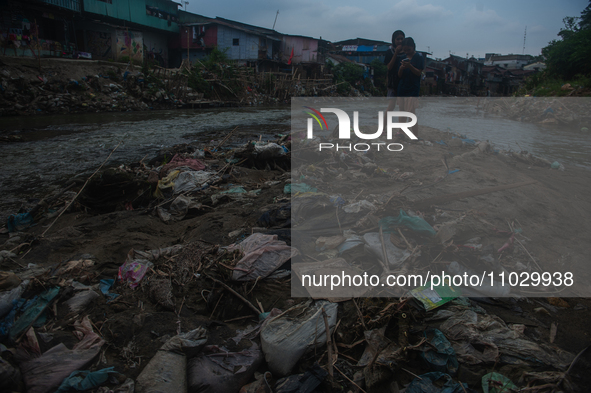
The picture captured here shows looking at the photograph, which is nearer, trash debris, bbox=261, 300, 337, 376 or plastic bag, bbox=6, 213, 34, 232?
trash debris, bbox=261, 300, 337, 376

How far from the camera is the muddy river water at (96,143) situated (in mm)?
4789

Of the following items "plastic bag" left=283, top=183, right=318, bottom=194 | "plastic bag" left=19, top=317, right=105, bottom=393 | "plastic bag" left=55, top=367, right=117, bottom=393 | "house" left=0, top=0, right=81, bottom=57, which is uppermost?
"house" left=0, top=0, right=81, bottom=57

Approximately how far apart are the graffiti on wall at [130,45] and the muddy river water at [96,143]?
12.0 m

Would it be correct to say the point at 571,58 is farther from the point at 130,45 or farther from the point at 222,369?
A: the point at 130,45

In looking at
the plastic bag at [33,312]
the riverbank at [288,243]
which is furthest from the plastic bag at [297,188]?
the plastic bag at [33,312]

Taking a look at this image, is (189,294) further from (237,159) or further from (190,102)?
(190,102)

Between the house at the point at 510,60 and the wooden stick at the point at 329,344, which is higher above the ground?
the house at the point at 510,60

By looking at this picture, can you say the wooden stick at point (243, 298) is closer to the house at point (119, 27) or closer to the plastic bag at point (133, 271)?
the plastic bag at point (133, 271)

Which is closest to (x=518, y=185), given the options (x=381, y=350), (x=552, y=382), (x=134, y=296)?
(x=552, y=382)

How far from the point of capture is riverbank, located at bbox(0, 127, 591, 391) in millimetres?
1564

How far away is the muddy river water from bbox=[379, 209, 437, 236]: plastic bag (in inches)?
159

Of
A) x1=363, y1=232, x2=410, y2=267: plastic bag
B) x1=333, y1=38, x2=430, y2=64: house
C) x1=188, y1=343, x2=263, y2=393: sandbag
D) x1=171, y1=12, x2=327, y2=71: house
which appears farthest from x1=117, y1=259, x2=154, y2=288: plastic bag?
x1=333, y1=38, x2=430, y2=64: house

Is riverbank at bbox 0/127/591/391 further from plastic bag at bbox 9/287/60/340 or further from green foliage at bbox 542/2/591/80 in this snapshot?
green foliage at bbox 542/2/591/80

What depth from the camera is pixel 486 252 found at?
89.1 inches
